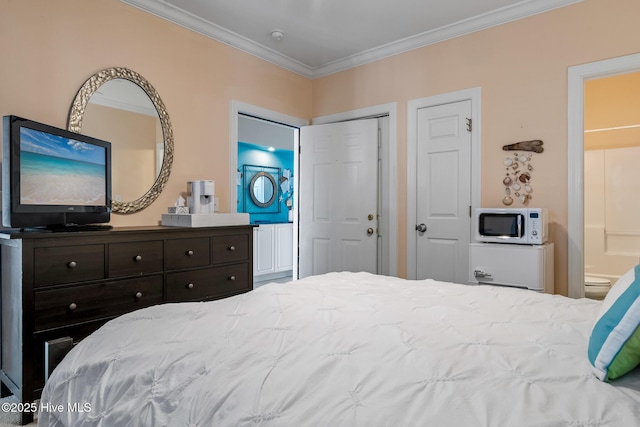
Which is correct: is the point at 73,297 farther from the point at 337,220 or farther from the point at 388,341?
the point at 337,220

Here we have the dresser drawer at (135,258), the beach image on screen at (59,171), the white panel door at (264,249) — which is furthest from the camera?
the white panel door at (264,249)

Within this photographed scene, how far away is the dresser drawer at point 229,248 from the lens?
2.86 metres

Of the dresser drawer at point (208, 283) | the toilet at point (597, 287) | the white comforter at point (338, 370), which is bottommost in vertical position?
the toilet at point (597, 287)

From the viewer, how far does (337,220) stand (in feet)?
13.6

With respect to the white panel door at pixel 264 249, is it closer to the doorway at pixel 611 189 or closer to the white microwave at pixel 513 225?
the white microwave at pixel 513 225

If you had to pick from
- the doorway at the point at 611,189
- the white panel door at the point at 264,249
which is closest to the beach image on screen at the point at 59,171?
the white panel door at the point at 264,249

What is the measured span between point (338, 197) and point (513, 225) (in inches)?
71.7

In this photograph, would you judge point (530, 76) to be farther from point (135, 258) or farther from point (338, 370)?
point (135, 258)

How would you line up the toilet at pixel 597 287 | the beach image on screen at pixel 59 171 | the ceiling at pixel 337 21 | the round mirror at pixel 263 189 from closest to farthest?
the beach image on screen at pixel 59 171 < the ceiling at pixel 337 21 < the toilet at pixel 597 287 < the round mirror at pixel 263 189

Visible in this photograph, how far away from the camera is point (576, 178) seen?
113 inches

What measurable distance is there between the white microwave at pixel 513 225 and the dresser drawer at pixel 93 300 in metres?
2.32

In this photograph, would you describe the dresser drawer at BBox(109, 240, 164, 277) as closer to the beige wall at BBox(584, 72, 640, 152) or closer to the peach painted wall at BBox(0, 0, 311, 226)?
the peach painted wall at BBox(0, 0, 311, 226)

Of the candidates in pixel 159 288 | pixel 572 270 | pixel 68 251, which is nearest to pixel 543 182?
pixel 572 270

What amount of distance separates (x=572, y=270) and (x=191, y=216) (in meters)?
2.81
